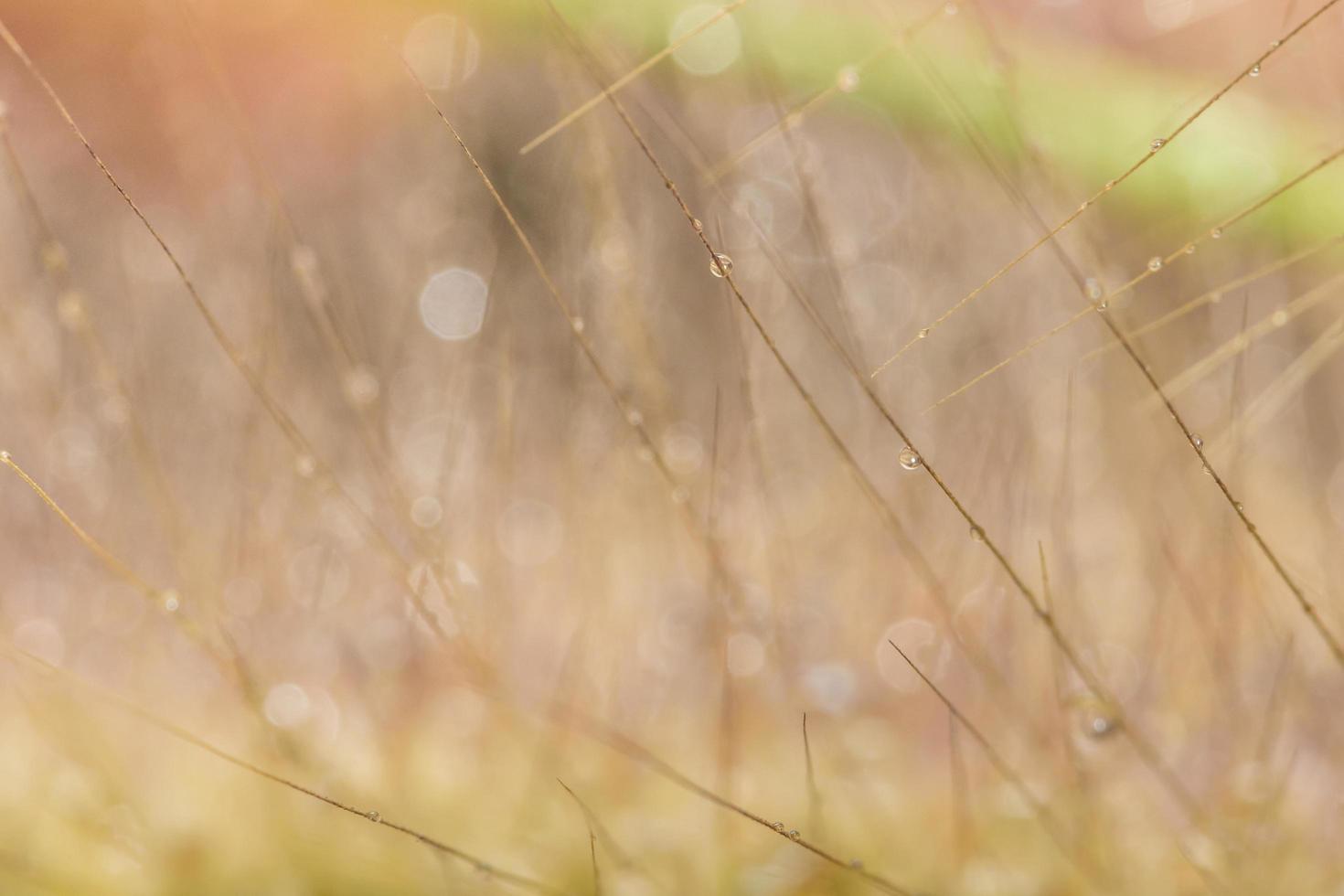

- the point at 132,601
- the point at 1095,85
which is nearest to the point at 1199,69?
the point at 1095,85

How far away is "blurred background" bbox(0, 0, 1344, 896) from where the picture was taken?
1.49 ft

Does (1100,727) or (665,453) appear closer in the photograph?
(1100,727)

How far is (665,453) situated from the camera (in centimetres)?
58

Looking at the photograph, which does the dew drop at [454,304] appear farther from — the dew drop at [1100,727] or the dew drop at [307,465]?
the dew drop at [1100,727]

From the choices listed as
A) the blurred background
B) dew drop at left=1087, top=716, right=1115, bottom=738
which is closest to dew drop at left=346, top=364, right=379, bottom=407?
the blurred background

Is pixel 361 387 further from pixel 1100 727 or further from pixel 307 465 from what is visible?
pixel 1100 727

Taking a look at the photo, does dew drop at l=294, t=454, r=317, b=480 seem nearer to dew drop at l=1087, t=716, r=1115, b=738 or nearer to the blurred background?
the blurred background

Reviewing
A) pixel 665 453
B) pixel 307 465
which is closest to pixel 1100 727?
pixel 665 453

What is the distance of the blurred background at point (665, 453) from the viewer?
454mm

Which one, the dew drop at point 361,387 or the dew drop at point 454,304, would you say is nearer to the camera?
the dew drop at point 361,387

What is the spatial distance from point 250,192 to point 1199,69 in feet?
1.69

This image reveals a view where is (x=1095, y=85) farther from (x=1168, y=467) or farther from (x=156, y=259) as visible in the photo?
(x=156, y=259)

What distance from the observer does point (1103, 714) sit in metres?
0.47

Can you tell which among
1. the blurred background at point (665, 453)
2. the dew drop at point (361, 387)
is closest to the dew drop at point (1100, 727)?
the blurred background at point (665, 453)
